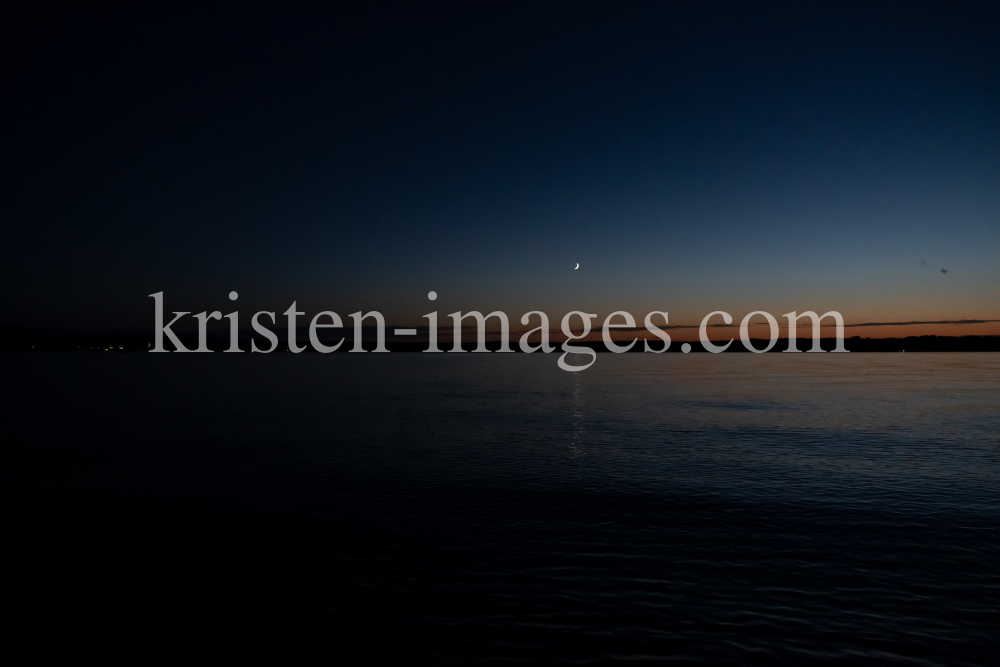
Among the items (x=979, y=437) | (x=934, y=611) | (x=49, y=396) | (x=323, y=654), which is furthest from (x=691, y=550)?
(x=49, y=396)

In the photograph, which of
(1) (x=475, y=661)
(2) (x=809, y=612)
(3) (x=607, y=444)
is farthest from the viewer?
(3) (x=607, y=444)

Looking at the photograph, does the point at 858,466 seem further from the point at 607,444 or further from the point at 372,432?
the point at 372,432

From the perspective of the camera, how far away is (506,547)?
21.8m

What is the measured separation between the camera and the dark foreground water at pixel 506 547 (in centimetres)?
1499

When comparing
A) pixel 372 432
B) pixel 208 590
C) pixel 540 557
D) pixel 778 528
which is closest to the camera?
pixel 208 590

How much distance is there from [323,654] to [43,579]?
9.97m

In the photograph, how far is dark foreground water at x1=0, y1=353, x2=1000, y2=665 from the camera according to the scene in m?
15.0

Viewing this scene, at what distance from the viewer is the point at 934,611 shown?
16.3 meters

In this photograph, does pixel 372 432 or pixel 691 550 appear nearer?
pixel 691 550

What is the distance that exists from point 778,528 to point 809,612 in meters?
7.95

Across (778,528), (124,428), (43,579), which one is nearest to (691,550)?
(778,528)

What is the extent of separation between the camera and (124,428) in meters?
54.2

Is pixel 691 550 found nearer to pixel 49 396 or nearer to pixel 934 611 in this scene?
pixel 934 611

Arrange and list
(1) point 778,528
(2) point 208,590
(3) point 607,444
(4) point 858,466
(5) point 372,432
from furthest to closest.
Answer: (5) point 372,432 → (3) point 607,444 → (4) point 858,466 → (1) point 778,528 → (2) point 208,590
